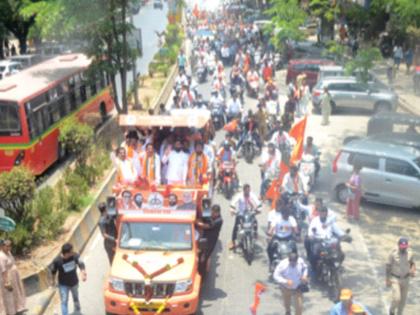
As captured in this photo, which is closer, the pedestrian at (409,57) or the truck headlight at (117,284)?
the truck headlight at (117,284)

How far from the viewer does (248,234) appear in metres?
14.0

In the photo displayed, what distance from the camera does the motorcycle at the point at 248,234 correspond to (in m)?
14.0

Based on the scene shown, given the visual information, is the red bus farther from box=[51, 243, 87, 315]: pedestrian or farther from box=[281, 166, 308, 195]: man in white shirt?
box=[51, 243, 87, 315]: pedestrian

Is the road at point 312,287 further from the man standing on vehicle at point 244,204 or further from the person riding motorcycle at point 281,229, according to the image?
the man standing on vehicle at point 244,204

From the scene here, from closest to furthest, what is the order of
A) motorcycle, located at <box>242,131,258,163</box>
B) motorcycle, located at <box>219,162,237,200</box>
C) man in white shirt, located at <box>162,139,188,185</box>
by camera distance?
1. man in white shirt, located at <box>162,139,188,185</box>
2. motorcycle, located at <box>219,162,237,200</box>
3. motorcycle, located at <box>242,131,258,163</box>

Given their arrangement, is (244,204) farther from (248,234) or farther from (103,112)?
(103,112)

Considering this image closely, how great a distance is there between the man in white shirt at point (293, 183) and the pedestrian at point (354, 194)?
1.40m

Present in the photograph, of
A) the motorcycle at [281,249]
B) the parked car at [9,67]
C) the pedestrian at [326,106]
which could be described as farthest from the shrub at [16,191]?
the parked car at [9,67]

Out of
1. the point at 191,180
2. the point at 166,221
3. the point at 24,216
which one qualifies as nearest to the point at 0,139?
the point at 24,216

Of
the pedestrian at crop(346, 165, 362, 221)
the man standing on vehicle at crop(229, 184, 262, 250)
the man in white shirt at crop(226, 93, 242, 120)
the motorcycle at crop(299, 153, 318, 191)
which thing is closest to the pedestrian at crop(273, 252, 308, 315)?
the man standing on vehicle at crop(229, 184, 262, 250)

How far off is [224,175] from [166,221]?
656 cm

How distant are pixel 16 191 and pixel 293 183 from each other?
19.6 ft

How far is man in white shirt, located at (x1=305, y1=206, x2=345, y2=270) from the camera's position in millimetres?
12688

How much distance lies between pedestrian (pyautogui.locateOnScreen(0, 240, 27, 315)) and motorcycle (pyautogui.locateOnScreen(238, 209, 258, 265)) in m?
4.55
